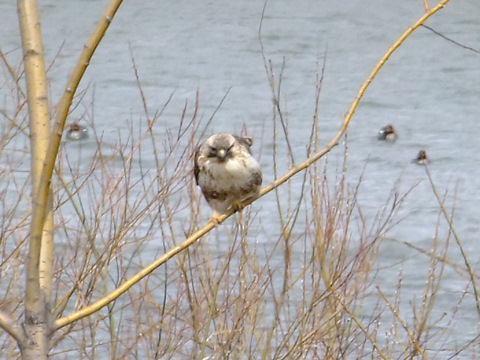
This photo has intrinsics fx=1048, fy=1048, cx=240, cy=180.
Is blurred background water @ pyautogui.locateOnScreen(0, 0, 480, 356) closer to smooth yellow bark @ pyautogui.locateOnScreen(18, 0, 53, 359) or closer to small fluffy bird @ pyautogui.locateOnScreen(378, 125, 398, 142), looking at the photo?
small fluffy bird @ pyautogui.locateOnScreen(378, 125, 398, 142)

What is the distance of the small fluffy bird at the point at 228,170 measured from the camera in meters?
3.52

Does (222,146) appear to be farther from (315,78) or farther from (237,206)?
(315,78)

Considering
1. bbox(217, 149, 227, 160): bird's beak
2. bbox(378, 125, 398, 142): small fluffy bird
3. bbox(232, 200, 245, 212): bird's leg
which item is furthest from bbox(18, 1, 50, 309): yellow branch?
bbox(378, 125, 398, 142): small fluffy bird

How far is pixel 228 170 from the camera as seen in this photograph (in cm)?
355

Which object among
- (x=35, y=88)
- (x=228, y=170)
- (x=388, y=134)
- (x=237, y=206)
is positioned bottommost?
(x=388, y=134)

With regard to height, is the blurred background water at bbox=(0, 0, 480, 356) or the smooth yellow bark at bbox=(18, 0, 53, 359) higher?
→ the smooth yellow bark at bbox=(18, 0, 53, 359)

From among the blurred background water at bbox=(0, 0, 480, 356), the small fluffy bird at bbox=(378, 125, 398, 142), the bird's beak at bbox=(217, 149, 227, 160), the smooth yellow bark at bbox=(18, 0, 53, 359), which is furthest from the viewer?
the small fluffy bird at bbox=(378, 125, 398, 142)

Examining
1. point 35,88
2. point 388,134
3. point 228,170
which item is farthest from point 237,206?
point 388,134

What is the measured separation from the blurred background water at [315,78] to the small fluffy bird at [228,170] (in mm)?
4307

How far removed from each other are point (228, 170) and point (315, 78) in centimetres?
747

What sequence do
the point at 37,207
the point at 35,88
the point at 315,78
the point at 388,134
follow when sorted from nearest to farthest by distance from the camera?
the point at 37,207 < the point at 35,88 < the point at 388,134 < the point at 315,78

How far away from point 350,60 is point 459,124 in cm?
175

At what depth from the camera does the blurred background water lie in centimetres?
895

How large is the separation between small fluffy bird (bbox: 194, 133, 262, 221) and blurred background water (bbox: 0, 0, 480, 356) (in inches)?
170
